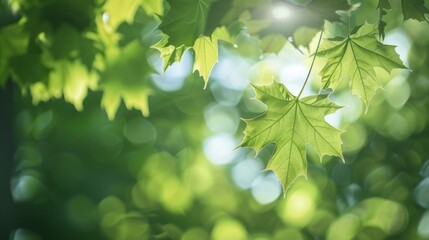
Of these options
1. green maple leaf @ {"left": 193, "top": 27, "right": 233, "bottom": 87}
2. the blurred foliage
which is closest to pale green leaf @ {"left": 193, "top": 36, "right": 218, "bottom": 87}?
green maple leaf @ {"left": 193, "top": 27, "right": 233, "bottom": 87}

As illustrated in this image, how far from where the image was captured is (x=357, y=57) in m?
2.16

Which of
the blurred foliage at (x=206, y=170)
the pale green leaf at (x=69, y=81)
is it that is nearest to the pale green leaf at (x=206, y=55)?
the pale green leaf at (x=69, y=81)

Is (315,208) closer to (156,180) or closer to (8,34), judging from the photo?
(156,180)

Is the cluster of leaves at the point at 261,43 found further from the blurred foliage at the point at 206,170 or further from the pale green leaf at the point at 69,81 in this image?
the blurred foliage at the point at 206,170

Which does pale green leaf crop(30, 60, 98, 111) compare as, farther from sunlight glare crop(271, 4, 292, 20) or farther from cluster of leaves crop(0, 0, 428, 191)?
sunlight glare crop(271, 4, 292, 20)

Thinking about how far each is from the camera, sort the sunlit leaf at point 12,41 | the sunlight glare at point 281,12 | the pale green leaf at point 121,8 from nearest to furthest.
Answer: the sunlight glare at point 281,12 < the pale green leaf at point 121,8 < the sunlit leaf at point 12,41

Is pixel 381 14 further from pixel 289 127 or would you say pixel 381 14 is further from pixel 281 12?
pixel 289 127

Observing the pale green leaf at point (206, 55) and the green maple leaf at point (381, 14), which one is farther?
the pale green leaf at point (206, 55)

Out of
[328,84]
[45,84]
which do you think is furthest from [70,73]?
[328,84]

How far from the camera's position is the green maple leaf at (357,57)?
2107mm

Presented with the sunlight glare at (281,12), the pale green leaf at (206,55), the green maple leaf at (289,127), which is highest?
the sunlight glare at (281,12)

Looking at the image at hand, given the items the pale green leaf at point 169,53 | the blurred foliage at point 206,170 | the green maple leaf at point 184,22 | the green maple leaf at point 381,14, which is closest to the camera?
the green maple leaf at point 381,14

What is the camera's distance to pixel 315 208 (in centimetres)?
1573

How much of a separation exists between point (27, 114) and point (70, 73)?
11538mm
